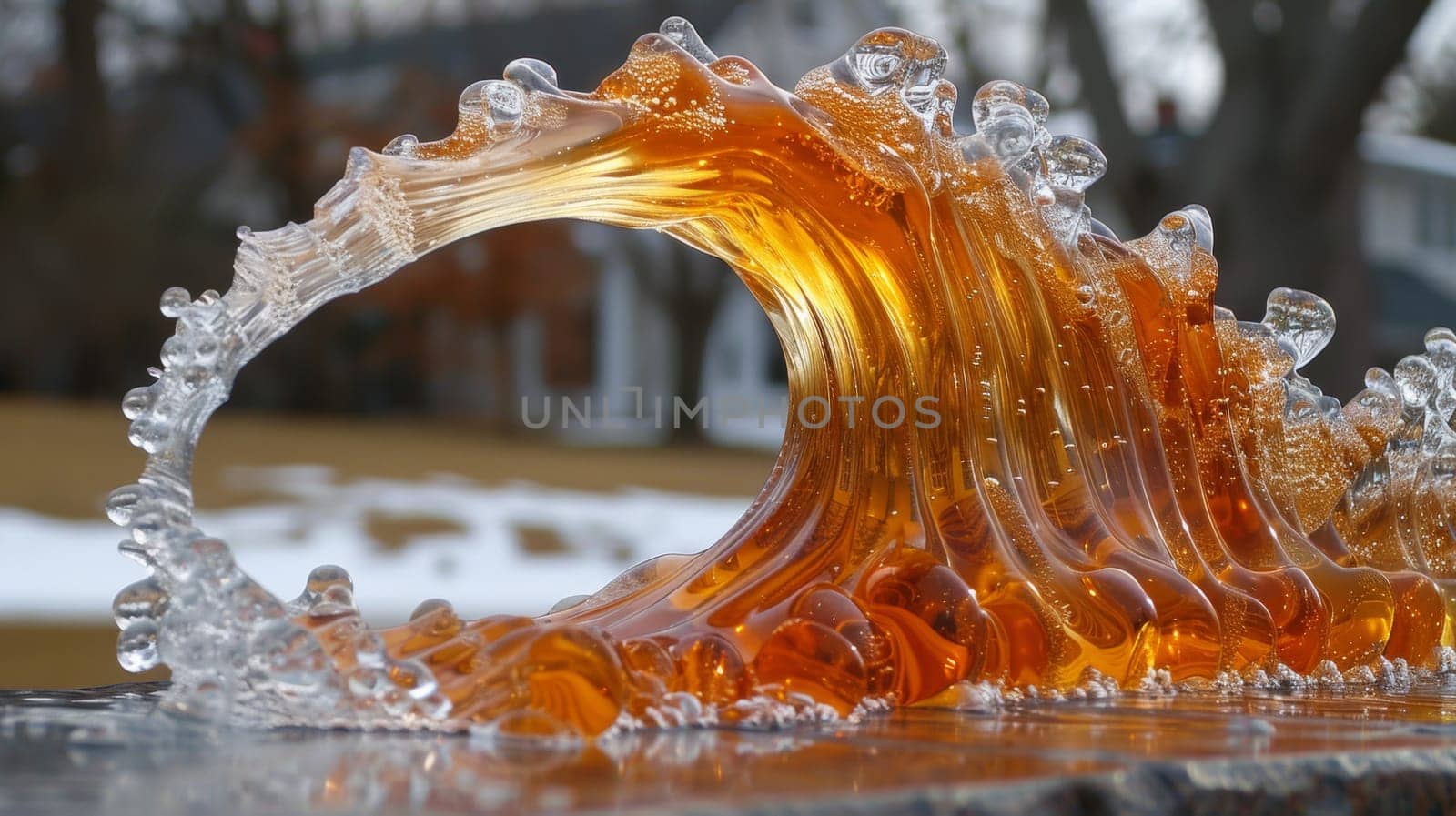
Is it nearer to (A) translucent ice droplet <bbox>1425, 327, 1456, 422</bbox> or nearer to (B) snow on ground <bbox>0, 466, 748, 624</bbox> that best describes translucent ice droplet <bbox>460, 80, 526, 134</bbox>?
(A) translucent ice droplet <bbox>1425, 327, 1456, 422</bbox>

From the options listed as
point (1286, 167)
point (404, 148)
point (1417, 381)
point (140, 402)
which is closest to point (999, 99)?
point (404, 148)

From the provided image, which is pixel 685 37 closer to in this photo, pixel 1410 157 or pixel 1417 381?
pixel 1417 381

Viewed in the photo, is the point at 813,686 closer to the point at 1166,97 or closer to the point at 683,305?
the point at 1166,97

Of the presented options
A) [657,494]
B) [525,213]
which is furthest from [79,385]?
A: [525,213]

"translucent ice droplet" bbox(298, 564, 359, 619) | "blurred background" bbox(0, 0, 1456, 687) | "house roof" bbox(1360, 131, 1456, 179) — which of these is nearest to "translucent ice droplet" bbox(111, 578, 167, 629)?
"translucent ice droplet" bbox(298, 564, 359, 619)

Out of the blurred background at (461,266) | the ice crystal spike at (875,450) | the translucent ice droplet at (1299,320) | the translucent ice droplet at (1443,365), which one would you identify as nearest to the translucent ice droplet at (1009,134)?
the ice crystal spike at (875,450)

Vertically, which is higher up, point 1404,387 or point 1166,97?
point 1166,97
